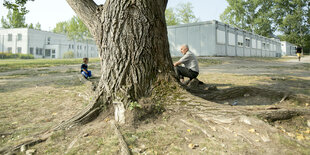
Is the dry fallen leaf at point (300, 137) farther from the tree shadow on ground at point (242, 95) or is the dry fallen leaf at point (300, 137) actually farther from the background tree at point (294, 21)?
the background tree at point (294, 21)

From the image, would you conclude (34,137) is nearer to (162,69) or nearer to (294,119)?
(162,69)

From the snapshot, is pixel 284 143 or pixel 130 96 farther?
pixel 130 96

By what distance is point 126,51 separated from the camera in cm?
342

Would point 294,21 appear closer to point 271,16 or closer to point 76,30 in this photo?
point 271,16

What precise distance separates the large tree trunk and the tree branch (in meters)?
0.17

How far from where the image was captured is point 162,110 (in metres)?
3.38

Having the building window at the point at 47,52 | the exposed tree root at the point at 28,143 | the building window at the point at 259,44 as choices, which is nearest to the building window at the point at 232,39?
the building window at the point at 259,44

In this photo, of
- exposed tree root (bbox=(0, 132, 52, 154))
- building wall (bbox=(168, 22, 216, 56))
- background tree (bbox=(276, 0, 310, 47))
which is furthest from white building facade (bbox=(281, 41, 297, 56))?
exposed tree root (bbox=(0, 132, 52, 154))

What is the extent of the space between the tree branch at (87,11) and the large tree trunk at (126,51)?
0.17m

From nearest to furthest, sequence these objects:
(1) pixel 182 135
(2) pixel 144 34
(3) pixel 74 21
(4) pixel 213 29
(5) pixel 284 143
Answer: (5) pixel 284 143 < (1) pixel 182 135 < (2) pixel 144 34 < (4) pixel 213 29 < (3) pixel 74 21

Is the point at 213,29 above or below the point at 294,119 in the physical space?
above

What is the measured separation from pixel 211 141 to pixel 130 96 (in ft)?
4.85

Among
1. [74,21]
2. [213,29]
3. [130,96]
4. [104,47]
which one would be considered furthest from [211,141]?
[74,21]

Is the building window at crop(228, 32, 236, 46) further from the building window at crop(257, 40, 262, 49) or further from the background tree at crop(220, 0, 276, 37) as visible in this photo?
the background tree at crop(220, 0, 276, 37)
